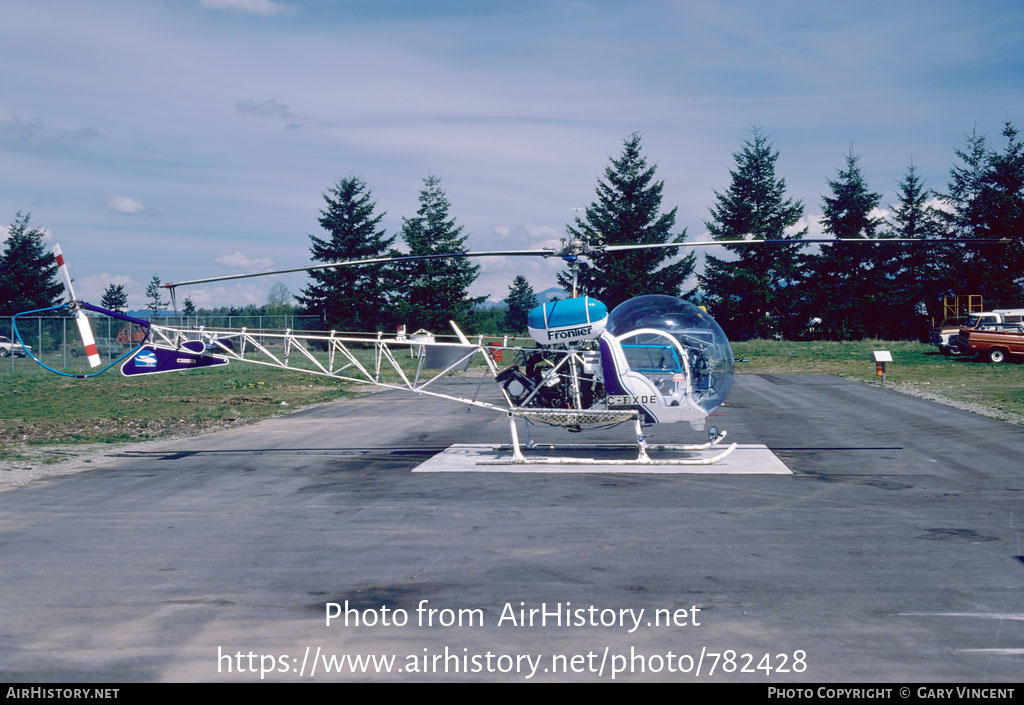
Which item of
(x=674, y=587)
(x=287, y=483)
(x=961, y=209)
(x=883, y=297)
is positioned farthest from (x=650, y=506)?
(x=961, y=209)

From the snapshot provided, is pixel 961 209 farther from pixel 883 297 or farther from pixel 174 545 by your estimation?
pixel 174 545

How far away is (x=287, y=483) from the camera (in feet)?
37.8

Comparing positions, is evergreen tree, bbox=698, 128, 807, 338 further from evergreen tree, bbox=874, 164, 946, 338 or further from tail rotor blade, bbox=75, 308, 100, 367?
tail rotor blade, bbox=75, 308, 100, 367

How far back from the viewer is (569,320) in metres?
12.3

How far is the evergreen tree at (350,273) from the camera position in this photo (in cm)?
6141

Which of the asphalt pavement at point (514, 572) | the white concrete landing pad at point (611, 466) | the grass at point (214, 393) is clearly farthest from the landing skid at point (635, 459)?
the grass at point (214, 393)

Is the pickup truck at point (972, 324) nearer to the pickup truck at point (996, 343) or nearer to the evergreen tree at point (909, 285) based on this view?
the pickup truck at point (996, 343)

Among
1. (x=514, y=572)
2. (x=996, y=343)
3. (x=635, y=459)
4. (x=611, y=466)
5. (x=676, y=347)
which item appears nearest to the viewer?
(x=514, y=572)

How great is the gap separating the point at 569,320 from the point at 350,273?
51642 millimetres

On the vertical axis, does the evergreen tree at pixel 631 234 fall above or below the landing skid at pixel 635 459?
above

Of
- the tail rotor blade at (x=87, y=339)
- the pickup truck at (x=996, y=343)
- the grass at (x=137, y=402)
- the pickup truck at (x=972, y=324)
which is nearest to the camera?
the tail rotor blade at (x=87, y=339)

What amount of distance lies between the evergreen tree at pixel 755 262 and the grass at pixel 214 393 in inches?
611

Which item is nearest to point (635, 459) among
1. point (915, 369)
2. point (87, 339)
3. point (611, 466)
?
point (611, 466)

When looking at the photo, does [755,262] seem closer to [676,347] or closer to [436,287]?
[436,287]
